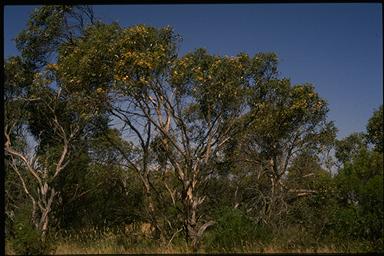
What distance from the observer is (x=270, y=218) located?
9.67 m

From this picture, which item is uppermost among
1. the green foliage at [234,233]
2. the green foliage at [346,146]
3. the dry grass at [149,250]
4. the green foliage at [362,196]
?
the green foliage at [346,146]

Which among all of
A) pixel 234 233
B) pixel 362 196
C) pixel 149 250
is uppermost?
pixel 362 196

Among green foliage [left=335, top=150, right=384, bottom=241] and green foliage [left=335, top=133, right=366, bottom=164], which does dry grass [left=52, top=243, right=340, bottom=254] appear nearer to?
green foliage [left=335, top=150, right=384, bottom=241]

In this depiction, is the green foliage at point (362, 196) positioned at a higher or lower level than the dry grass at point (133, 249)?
higher

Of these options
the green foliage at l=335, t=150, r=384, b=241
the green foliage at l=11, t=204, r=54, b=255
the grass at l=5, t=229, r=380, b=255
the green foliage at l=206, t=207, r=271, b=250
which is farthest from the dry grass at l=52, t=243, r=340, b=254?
the green foliage at l=335, t=150, r=384, b=241

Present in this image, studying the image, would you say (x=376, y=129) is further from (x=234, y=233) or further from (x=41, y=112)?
(x=41, y=112)

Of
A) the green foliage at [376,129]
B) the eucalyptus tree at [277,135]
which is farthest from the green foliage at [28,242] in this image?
the green foliage at [376,129]

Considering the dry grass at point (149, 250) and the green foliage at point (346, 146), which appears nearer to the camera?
the dry grass at point (149, 250)

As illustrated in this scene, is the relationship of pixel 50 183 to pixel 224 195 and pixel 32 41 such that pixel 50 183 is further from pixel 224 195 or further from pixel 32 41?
pixel 224 195

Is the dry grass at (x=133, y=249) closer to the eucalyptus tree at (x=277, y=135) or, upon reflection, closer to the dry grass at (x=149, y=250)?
the dry grass at (x=149, y=250)

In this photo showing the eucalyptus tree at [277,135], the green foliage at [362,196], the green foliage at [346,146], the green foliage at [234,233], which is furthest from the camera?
the green foliage at [346,146]

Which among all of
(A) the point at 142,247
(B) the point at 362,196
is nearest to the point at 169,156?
(A) the point at 142,247

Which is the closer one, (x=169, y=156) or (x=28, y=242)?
(x=28, y=242)

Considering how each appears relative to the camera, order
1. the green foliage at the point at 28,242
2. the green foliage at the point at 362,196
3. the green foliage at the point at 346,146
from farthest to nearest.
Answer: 1. the green foliage at the point at 346,146
2. the green foliage at the point at 28,242
3. the green foliage at the point at 362,196
